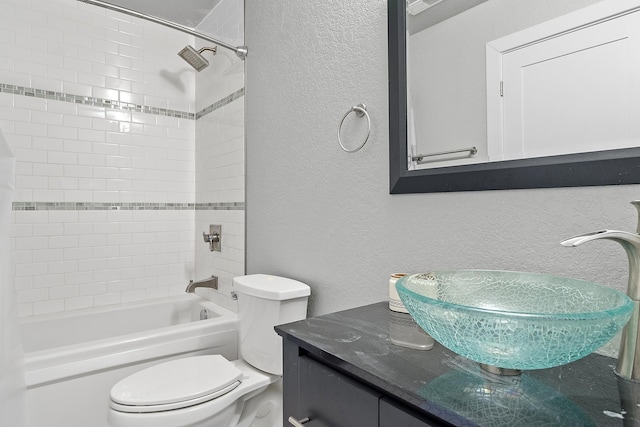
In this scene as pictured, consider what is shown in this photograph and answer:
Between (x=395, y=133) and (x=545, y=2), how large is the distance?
48 centimetres

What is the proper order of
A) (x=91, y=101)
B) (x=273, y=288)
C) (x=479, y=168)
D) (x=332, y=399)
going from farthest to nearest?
1. (x=91, y=101)
2. (x=273, y=288)
3. (x=479, y=168)
4. (x=332, y=399)

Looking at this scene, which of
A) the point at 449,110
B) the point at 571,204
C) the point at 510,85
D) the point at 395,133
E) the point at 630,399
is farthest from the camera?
the point at 395,133

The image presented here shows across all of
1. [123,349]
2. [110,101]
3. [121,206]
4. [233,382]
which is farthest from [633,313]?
[110,101]

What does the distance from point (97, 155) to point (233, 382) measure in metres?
1.77

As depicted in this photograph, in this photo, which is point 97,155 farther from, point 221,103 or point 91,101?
point 221,103

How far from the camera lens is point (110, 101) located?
7.97 ft

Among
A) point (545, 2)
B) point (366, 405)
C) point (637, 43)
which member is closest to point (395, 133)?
point (545, 2)

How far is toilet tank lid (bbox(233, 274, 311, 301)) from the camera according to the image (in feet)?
4.87

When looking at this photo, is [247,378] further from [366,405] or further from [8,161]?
[8,161]

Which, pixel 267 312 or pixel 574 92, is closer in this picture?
pixel 574 92

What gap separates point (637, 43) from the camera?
726 millimetres

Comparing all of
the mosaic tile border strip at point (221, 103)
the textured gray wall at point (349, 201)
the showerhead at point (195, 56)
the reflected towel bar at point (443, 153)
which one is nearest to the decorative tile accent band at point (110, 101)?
the mosaic tile border strip at point (221, 103)

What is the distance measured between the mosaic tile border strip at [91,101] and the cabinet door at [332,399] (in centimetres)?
230

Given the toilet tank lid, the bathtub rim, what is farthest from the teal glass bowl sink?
the bathtub rim
